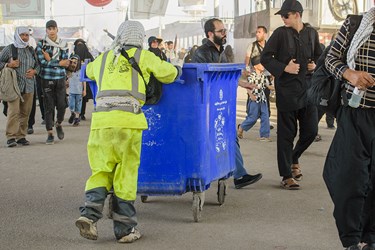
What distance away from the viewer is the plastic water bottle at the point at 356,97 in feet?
17.3

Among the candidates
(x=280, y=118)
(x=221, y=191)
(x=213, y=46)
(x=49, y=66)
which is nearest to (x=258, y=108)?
(x=49, y=66)

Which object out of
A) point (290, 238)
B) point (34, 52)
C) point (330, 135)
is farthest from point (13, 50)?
point (290, 238)

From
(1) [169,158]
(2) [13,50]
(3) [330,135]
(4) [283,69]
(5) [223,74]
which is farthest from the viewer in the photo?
(3) [330,135]

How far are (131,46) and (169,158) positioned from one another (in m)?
1.10

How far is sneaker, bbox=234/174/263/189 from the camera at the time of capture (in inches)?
327

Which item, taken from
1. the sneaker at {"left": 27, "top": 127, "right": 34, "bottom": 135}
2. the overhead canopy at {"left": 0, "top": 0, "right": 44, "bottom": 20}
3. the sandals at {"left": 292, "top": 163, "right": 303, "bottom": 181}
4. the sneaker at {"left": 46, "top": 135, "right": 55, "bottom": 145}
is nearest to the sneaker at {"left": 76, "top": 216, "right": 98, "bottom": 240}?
the sandals at {"left": 292, "top": 163, "right": 303, "bottom": 181}

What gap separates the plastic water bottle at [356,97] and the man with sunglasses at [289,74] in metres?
2.85

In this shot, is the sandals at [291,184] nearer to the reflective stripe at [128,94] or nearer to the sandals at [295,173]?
the sandals at [295,173]

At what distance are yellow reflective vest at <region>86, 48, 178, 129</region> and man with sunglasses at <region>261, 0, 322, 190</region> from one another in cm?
239

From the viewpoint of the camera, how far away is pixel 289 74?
8.23m

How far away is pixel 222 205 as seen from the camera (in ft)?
24.7

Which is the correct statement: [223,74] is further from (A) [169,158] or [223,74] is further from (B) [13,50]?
(B) [13,50]

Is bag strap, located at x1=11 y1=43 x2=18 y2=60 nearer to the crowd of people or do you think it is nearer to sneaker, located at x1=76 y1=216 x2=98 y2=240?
the crowd of people

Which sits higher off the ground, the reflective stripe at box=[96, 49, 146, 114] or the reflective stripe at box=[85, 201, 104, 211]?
the reflective stripe at box=[96, 49, 146, 114]
